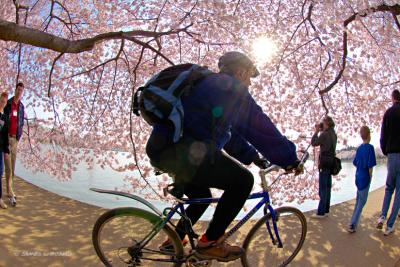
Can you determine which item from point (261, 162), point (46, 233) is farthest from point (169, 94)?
point (46, 233)

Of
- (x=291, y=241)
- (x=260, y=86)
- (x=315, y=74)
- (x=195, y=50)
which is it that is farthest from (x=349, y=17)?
(x=291, y=241)

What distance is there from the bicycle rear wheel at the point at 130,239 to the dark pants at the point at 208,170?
357 millimetres

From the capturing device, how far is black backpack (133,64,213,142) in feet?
6.25

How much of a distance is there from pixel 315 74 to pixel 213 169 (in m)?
5.43

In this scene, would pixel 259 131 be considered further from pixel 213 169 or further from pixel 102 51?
pixel 102 51

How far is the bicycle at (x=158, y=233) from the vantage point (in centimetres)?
224

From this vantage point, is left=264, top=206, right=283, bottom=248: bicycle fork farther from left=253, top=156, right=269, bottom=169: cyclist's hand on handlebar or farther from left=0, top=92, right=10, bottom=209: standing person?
left=0, top=92, right=10, bottom=209: standing person

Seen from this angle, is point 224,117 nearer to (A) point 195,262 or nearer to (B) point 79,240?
(A) point 195,262

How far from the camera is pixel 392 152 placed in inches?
159

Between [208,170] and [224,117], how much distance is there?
1.14ft

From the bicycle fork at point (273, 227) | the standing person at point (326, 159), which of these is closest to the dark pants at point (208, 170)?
the bicycle fork at point (273, 227)

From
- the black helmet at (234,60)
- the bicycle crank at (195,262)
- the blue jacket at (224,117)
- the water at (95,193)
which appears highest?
Result: the black helmet at (234,60)

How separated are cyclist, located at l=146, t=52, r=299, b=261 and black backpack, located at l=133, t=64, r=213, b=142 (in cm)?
6

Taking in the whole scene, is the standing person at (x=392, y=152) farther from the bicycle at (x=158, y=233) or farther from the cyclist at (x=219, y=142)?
the cyclist at (x=219, y=142)
